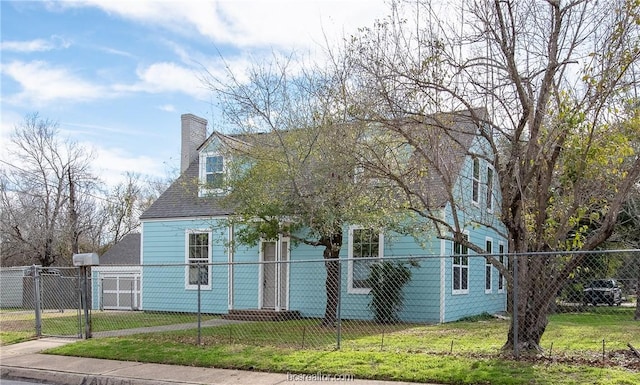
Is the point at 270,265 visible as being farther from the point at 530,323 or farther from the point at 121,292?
the point at 530,323

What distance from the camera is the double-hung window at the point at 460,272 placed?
1720 centimetres

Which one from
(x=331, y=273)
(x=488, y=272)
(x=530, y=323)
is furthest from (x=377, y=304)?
(x=530, y=323)

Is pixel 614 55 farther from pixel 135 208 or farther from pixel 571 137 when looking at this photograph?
pixel 135 208

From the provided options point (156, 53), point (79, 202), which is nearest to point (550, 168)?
point (156, 53)

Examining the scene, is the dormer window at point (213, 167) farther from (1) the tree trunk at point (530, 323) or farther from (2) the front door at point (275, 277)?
(1) the tree trunk at point (530, 323)

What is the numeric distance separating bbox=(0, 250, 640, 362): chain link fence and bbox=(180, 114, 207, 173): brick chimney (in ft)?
13.7

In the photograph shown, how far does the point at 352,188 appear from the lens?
11172mm

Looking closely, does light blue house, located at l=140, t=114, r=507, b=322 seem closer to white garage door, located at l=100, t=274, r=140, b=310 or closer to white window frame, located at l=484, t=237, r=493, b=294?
white window frame, located at l=484, t=237, r=493, b=294

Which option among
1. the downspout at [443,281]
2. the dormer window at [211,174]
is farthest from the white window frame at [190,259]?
the downspout at [443,281]

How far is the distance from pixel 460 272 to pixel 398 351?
8.93m

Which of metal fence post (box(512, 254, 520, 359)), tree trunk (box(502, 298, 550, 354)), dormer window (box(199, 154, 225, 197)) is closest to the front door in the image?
dormer window (box(199, 154, 225, 197))

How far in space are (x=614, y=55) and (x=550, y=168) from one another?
1708mm

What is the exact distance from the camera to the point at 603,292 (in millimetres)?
9391

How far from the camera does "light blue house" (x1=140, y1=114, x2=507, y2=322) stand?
16.2m
